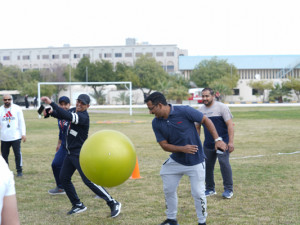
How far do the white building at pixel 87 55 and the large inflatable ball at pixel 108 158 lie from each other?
11063 cm

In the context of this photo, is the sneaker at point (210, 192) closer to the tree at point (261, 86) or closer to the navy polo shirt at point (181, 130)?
the navy polo shirt at point (181, 130)

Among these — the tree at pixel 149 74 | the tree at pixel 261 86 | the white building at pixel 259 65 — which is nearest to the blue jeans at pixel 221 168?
the tree at pixel 261 86

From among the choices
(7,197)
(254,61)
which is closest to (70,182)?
(7,197)

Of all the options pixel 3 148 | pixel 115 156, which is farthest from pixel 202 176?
pixel 3 148

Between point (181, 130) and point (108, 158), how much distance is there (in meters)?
→ 1.17

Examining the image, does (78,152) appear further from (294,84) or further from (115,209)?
(294,84)

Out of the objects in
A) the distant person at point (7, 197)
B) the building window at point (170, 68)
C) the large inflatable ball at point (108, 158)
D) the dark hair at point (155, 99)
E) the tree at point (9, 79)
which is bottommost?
the large inflatable ball at point (108, 158)

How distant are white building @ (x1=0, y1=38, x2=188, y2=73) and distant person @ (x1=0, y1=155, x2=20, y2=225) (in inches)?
4480

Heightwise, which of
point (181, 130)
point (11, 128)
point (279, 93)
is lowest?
point (279, 93)

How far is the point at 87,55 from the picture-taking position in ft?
380

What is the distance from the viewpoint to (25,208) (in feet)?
25.9

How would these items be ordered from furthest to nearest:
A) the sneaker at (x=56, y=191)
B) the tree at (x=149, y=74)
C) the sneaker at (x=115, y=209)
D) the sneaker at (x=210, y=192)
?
the tree at (x=149, y=74) → the sneaker at (x=56, y=191) → the sneaker at (x=210, y=192) → the sneaker at (x=115, y=209)

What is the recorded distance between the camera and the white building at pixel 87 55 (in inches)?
4593

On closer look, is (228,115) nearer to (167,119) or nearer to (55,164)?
(167,119)
